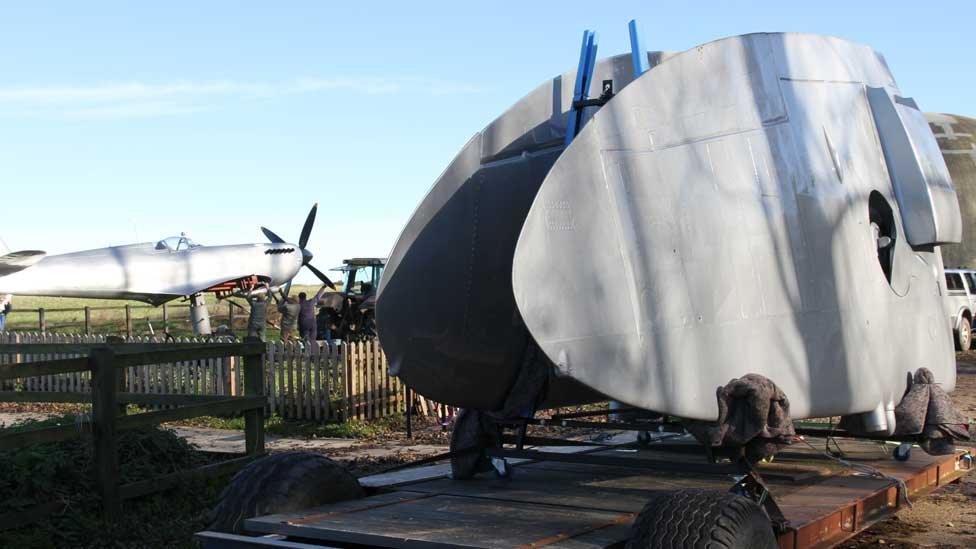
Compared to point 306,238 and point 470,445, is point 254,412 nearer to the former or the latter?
point 470,445

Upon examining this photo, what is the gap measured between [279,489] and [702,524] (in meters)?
2.27

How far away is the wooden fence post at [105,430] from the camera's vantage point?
742 centimetres

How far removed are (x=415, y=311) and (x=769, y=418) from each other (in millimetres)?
2347

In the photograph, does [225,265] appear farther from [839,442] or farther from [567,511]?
[567,511]

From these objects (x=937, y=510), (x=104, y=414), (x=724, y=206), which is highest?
(x=724, y=206)

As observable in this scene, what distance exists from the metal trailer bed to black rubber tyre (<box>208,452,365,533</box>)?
0.13 meters

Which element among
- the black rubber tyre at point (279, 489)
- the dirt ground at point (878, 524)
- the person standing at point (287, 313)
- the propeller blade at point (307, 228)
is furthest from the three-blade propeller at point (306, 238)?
the black rubber tyre at point (279, 489)

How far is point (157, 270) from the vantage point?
30922mm

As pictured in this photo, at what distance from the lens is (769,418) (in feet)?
16.8

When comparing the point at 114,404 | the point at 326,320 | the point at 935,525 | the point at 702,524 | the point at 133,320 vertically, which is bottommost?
the point at 935,525

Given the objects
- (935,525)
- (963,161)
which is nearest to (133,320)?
(963,161)

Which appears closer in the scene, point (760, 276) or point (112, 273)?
point (760, 276)

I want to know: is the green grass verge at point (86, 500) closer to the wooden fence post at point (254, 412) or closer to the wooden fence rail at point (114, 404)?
the wooden fence rail at point (114, 404)

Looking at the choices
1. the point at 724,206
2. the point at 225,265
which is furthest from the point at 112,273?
the point at 724,206
